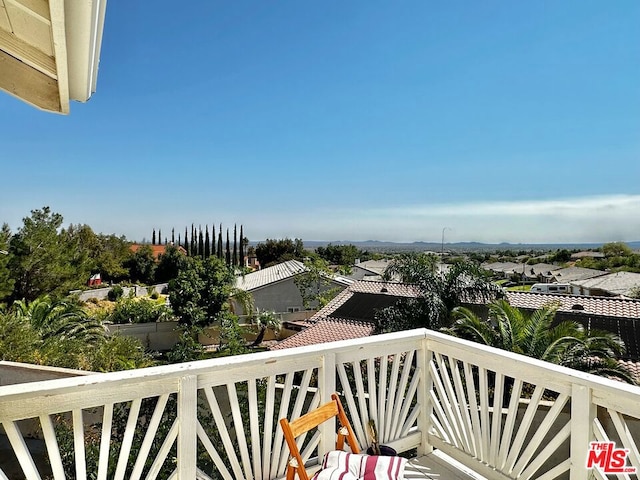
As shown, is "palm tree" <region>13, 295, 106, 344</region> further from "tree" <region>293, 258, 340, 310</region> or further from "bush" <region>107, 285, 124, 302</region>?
"bush" <region>107, 285, 124, 302</region>

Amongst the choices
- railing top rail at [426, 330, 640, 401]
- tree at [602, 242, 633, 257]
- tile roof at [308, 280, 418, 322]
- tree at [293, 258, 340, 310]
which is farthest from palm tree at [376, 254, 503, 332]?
tree at [602, 242, 633, 257]

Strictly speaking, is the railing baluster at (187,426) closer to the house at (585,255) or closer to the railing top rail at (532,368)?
the railing top rail at (532,368)

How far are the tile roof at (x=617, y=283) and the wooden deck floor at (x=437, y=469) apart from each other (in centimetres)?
2748

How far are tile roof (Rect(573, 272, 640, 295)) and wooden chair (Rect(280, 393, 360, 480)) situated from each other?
92.6ft

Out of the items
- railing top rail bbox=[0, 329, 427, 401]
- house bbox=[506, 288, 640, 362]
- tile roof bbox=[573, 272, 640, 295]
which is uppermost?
railing top rail bbox=[0, 329, 427, 401]

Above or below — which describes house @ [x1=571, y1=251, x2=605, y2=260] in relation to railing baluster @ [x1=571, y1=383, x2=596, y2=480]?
below

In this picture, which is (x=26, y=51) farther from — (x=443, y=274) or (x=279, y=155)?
(x=279, y=155)

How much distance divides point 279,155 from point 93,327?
78.2 ft

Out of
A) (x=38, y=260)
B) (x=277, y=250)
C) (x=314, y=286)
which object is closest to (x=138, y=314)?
(x=38, y=260)

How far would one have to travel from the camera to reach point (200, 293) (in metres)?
19.7

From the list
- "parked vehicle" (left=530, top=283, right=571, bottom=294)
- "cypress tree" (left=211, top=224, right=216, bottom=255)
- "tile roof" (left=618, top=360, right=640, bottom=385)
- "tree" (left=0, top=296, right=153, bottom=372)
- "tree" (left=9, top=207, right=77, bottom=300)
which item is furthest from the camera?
"cypress tree" (left=211, top=224, right=216, bottom=255)

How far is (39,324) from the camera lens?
10.9m

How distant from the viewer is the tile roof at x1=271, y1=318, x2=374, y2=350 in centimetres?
1330

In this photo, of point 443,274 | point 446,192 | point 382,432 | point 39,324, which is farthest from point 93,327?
point 446,192
